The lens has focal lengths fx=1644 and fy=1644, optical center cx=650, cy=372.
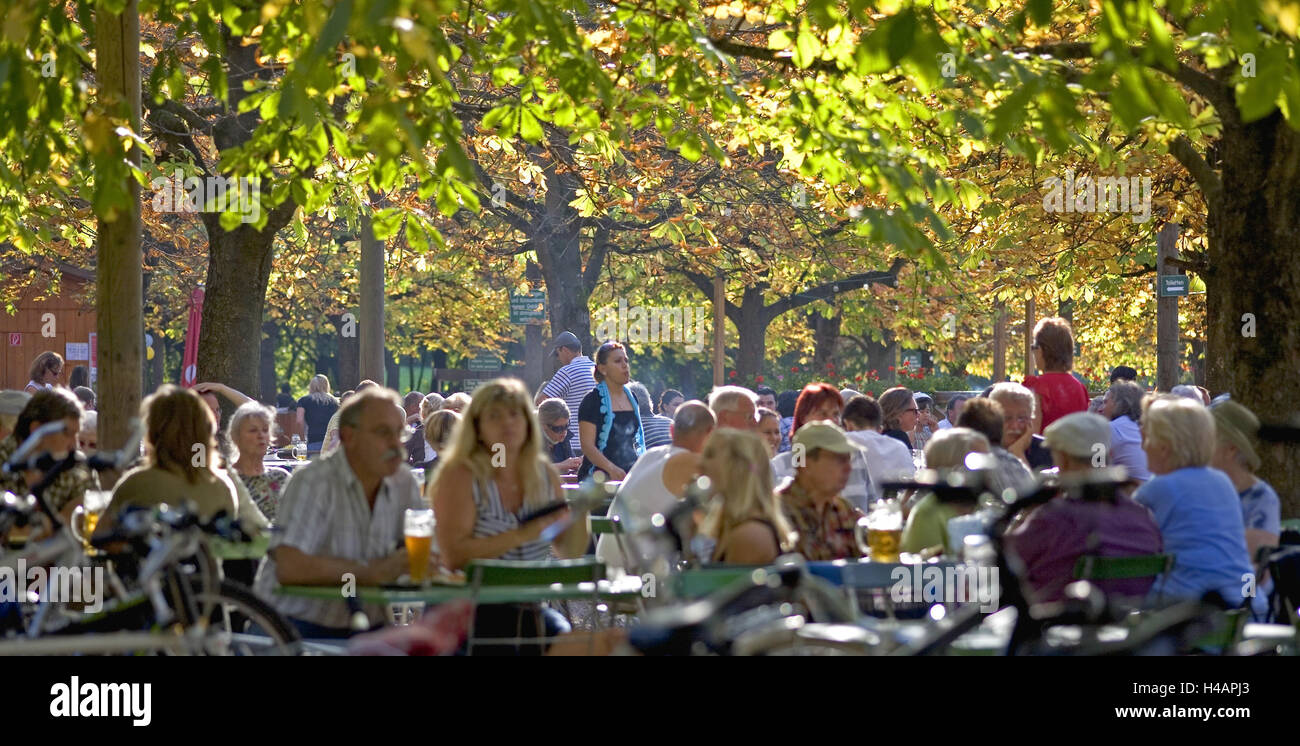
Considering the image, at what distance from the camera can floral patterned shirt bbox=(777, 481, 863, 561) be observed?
7.52 m

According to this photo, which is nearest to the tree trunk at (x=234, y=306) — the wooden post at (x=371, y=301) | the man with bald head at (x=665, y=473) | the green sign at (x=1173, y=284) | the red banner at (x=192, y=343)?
the red banner at (x=192, y=343)

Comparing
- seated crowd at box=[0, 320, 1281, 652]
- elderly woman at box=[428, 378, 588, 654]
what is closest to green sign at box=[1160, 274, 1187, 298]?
seated crowd at box=[0, 320, 1281, 652]

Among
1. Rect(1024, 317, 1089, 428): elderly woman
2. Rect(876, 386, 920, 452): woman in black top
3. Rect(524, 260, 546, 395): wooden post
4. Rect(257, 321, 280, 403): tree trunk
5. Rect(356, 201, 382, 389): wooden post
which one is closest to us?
Rect(1024, 317, 1089, 428): elderly woman

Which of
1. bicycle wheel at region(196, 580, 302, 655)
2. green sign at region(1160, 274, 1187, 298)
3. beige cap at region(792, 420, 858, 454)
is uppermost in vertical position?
green sign at region(1160, 274, 1187, 298)

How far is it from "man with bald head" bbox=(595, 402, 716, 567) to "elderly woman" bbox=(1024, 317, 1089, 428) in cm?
258

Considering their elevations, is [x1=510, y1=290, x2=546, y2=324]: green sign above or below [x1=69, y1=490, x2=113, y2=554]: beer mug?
above

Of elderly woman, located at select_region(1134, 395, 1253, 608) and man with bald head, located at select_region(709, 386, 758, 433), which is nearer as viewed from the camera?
elderly woman, located at select_region(1134, 395, 1253, 608)

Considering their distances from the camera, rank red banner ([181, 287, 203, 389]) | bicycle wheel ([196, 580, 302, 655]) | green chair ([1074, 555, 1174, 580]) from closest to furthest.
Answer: bicycle wheel ([196, 580, 302, 655])
green chair ([1074, 555, 1174, 580])
red banner ([181, 287, 203, 389])

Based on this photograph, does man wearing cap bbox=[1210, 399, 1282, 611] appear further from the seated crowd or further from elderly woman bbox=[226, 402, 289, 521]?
elderly woman bbox=[226, 402, 289, 521]

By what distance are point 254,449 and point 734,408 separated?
2.76 metres

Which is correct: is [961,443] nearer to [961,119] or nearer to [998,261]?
[961,119]

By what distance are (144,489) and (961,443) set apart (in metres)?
3.77

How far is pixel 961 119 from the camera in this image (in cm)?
778
